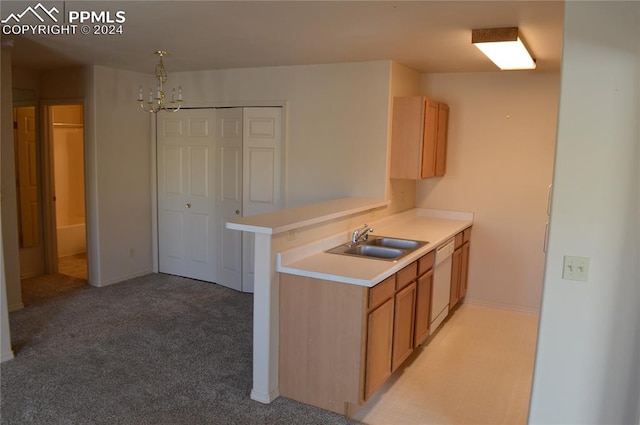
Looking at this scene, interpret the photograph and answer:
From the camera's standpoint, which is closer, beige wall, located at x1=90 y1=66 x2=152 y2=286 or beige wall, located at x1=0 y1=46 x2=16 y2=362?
beige wall, located at x1=0 y1=46 x2=16 y2=362

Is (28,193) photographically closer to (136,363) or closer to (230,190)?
(230,190)

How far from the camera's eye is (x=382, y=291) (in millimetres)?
3084

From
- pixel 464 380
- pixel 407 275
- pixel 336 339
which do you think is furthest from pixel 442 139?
pixel 336 339

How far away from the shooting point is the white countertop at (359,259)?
2.99 m

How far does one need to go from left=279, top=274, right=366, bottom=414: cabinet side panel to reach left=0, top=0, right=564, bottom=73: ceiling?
1.62m

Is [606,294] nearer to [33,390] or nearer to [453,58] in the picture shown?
[453,58]

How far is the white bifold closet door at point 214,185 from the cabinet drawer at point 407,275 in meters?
2.05

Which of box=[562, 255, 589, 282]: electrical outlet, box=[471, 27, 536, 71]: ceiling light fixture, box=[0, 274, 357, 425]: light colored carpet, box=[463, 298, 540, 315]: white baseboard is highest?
box=[471, 27, 536, 71]: ceiling light fixture

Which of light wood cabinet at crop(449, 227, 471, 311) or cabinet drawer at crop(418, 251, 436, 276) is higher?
cabinet drawer at crop(418, 251, 436, 276)

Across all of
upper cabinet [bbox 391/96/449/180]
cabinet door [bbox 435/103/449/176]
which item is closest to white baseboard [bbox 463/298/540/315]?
cabinet door [bbox 435/103/449/176]

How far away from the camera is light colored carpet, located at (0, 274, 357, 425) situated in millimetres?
2984

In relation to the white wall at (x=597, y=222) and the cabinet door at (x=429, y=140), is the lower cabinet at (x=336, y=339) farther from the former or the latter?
the cabinet door at (x=429, y=140)

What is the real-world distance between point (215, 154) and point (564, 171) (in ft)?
13.4

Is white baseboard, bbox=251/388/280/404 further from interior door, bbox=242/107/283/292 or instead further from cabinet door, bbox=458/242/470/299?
cabinet door, bbox=458/242/470/299
